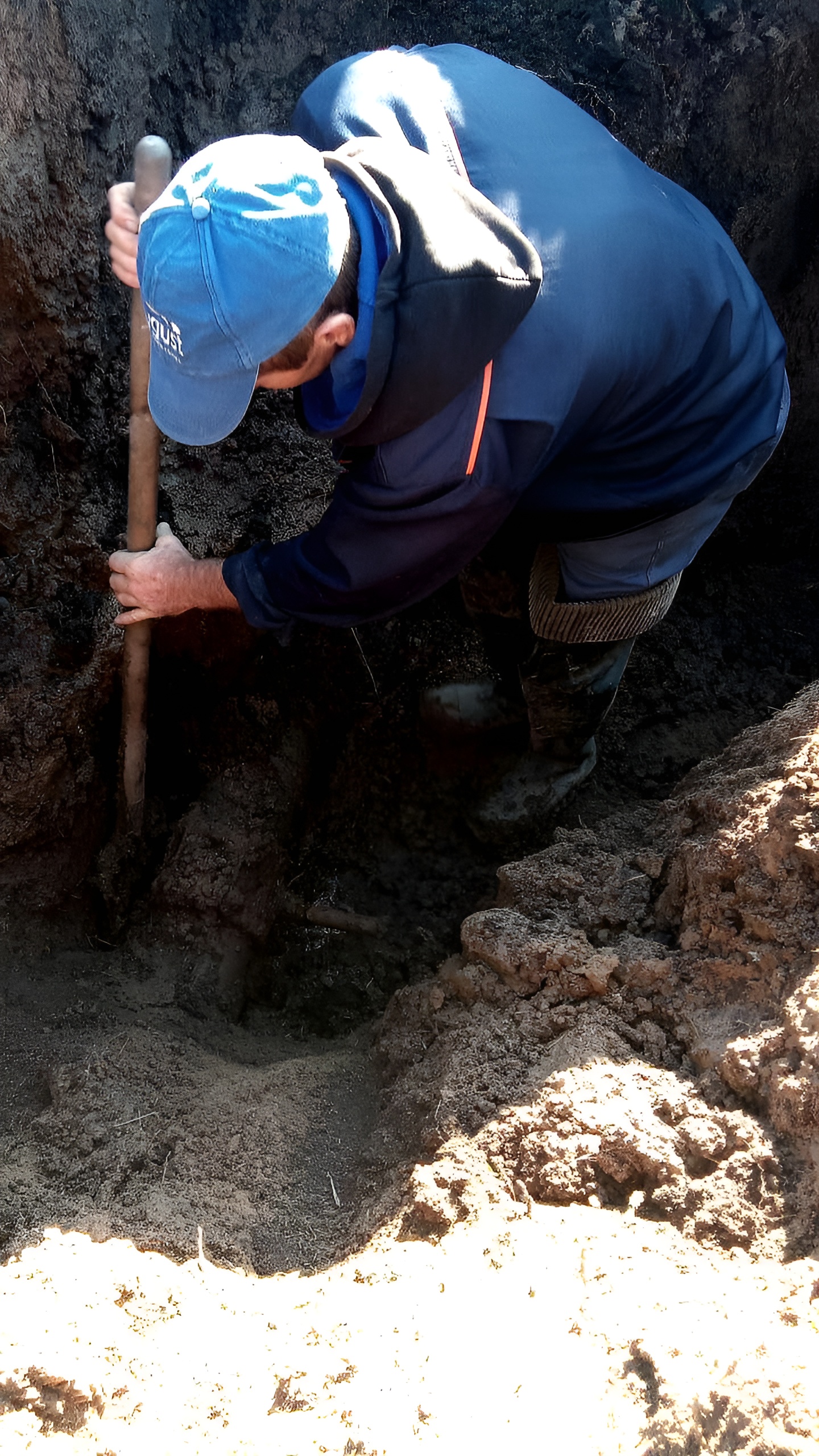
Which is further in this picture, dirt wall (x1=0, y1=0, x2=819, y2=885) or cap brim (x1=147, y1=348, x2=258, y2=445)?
dirt wall (x1=0, y1=0, x2=819, y2=885)

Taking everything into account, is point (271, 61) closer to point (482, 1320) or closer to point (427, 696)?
point (427, 696)

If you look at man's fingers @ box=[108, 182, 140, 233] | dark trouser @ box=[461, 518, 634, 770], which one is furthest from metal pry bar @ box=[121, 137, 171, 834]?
dark trouser @ box=[461, 518, 634, 770]

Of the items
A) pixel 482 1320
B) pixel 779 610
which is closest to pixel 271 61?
pixel 779 610

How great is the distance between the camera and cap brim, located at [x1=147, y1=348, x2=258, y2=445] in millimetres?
1521

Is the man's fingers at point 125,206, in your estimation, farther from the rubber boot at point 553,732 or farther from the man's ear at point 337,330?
the rubber boot at point 553,732

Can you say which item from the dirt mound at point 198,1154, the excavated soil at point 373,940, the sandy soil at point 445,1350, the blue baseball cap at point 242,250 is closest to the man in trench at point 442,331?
the blue baseball cap at point 242,250

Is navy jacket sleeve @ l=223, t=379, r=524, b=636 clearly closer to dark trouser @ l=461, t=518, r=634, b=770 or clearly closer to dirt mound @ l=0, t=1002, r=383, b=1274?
dark trouser @ l=461, t=518, r=634, b=770

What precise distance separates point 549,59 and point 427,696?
1901 millimetres

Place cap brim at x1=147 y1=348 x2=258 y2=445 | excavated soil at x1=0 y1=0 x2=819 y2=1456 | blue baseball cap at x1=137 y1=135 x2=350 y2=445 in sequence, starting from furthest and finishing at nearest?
cap brim at x1=147 y1=348 x2=258 y2=445 < blue baseball cap at x1=137 y1=135 x2=350 y2=445 < excavated soil at x1=0 y1=0 x2=819 y2=1456

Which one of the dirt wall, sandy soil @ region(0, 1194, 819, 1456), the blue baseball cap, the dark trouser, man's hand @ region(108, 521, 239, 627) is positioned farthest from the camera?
the dark trouser

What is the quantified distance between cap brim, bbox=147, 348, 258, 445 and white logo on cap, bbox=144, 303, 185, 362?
0.02 metres

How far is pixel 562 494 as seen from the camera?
76.3 inches

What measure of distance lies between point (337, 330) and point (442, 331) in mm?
160

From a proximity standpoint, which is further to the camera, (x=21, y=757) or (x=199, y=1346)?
(x=21, y=757)
